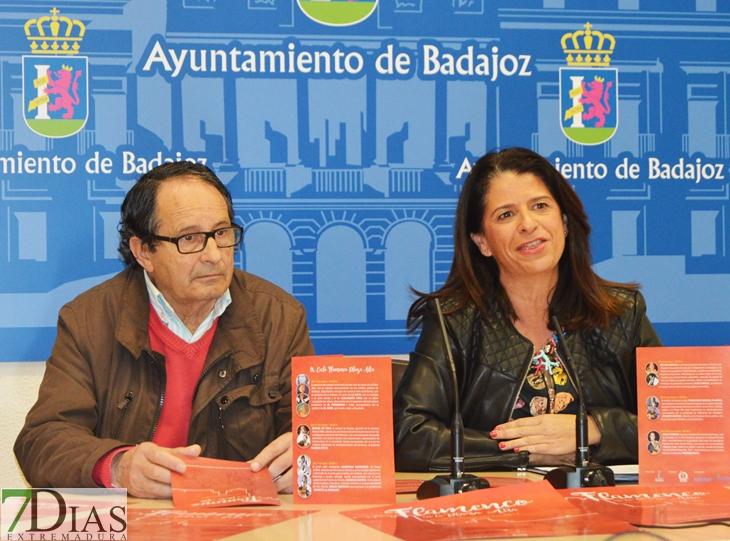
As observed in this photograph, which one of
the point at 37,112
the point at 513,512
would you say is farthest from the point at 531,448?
the point at 37,112

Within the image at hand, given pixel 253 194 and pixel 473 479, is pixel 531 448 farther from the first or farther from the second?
pixel 253 194

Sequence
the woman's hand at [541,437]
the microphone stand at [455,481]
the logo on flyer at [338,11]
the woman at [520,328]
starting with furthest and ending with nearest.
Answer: the logo on flyer at [338,11] < the woman at [520,328] < the woman's hand at [541,437] < the microphone stand at [455,481]

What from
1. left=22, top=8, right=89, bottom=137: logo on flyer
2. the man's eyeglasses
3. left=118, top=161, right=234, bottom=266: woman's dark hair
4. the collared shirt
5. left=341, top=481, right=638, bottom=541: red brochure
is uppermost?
left=22, top=8, right=89, bottom=137: logo on flyer

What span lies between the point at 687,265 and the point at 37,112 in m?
2.60

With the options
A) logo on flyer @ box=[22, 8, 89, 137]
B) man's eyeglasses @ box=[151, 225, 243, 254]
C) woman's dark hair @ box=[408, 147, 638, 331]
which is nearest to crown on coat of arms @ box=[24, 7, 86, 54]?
logo on flyer @ box=[22, 8, 89, 137]

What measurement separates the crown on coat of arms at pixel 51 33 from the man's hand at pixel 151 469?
1781 millimetres

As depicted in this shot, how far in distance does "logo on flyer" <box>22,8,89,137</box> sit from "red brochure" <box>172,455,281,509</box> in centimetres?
169

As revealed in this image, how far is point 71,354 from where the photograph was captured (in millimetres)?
2121

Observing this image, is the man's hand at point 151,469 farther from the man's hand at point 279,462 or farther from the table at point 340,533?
the table at point 340,533

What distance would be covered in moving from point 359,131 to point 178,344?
1186 millimetres

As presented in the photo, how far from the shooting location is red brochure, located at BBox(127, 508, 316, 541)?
1287 millimetres

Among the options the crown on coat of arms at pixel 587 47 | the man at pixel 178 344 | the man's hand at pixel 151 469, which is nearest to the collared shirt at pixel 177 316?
the man at pixel 178 344

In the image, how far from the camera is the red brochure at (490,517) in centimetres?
127

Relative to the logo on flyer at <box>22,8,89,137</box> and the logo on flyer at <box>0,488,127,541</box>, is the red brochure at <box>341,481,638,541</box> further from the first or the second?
the logo on flyer at <box>22,8,89,137</box>
